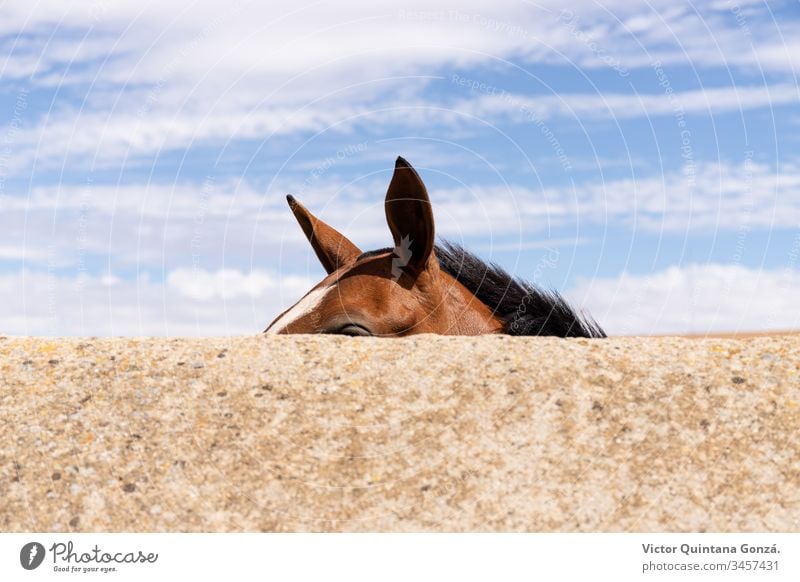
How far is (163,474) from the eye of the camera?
4262 millimetres

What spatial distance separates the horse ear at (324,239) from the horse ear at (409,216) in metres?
1.06

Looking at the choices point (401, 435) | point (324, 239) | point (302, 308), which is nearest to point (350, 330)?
point (302, 308)

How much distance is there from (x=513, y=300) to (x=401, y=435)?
2048 mm

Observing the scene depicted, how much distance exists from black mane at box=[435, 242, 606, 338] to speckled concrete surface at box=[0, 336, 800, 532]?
0.82m

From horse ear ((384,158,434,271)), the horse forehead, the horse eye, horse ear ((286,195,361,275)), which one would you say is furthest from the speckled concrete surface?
horse ear ((286,195,361,275))

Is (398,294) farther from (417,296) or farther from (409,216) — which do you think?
(409,216)

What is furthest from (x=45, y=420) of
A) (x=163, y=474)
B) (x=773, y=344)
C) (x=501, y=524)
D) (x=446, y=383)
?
(x=773, y=344)

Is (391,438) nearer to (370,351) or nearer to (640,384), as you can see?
(370,351)

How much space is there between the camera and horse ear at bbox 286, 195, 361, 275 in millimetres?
6715

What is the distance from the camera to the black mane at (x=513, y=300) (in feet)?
19.6

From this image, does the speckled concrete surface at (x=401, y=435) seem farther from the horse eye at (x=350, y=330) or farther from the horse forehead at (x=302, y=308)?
the horse forehead at (x=302, y=308)

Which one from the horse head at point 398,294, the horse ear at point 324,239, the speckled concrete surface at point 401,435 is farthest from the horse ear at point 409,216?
the horse ear at point 324,239

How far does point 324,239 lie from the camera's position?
6.79 metres
